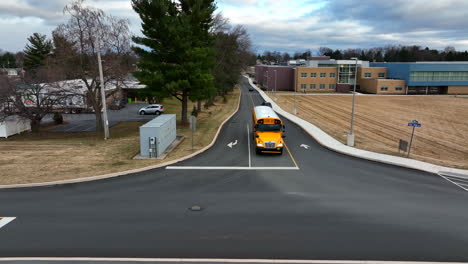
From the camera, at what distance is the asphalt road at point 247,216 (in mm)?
8820

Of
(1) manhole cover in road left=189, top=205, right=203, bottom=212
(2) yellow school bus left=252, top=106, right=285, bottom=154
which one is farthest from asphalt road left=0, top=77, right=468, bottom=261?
(2) yellow school bus left=252, top=106, right=285, bottom=154

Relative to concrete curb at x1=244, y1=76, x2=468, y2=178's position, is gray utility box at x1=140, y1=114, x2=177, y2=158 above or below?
above

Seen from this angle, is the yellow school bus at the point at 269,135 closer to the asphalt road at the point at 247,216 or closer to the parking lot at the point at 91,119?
the asphalt road at the point at 247,216

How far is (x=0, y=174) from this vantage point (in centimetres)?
1576

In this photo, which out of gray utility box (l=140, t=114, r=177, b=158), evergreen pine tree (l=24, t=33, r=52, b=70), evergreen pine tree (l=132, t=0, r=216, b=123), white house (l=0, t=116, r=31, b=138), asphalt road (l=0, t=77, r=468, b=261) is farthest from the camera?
evergreen pine tree (l=24, t=33, r=52, b=70)

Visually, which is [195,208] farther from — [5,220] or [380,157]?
[380,157]

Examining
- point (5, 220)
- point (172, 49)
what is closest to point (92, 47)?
point (172, 49)

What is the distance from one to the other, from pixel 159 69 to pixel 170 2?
6.44 m

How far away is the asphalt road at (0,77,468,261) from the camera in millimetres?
8820

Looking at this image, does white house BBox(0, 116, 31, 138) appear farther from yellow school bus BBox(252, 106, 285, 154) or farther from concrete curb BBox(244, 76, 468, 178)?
concrete curb BBox(244, 76, 468, 178)

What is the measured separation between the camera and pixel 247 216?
11.0 m

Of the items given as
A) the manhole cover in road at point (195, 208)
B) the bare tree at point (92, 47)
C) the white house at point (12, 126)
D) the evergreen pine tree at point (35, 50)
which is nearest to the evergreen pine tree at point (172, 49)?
the bare tree at point (92, 47)

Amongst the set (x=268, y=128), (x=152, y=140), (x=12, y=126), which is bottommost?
(x=12, y=126)

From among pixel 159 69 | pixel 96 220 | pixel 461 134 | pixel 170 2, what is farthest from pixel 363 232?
pixel 461 134
